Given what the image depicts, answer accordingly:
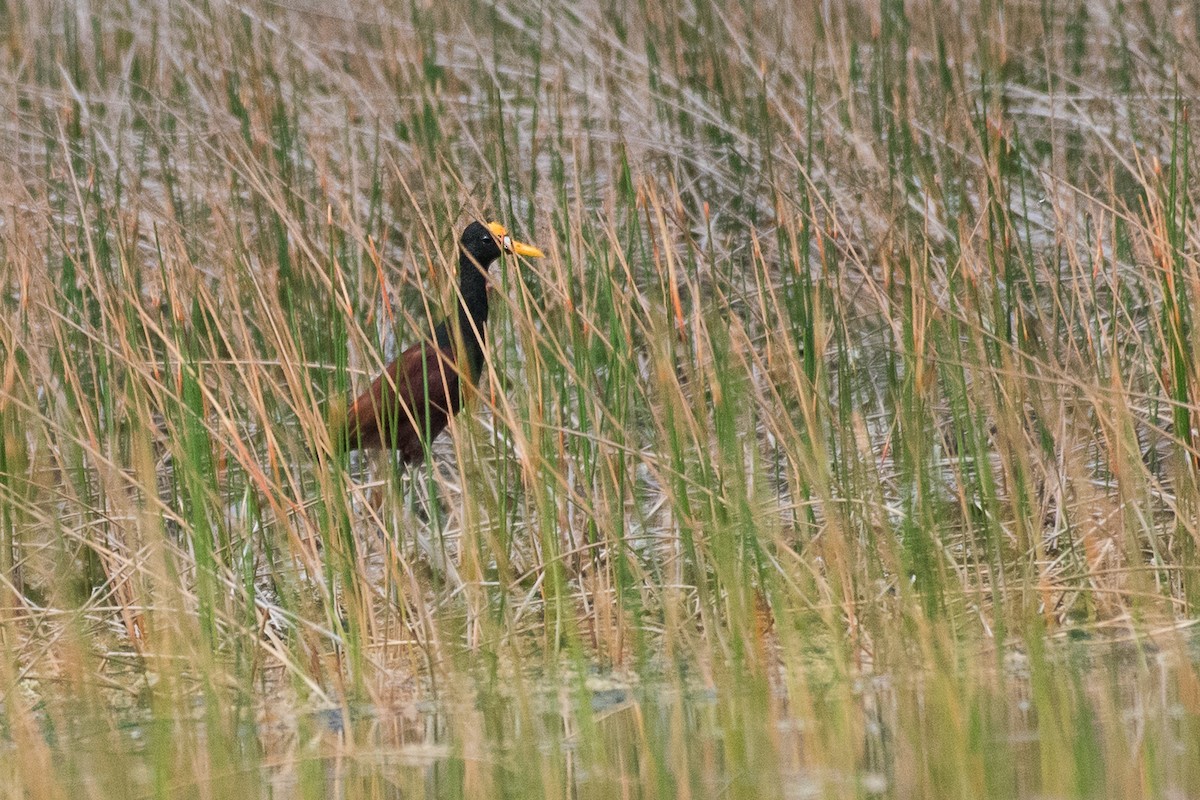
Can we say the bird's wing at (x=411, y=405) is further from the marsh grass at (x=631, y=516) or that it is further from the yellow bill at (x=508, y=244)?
the yellow bill at (x=508, y=244)

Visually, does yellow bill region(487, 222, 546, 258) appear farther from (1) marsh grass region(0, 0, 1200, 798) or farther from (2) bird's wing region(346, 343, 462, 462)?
(2) bird's wing region(346, 343, 462, 462)

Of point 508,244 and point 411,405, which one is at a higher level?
point 508,244

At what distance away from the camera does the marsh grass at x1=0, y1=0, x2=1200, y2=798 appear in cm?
204

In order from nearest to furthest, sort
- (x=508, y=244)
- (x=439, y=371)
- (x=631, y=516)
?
(x=631, y=516) < (x=508, y=244) < (x=439, y=371)

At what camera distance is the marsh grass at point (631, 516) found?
2041 mm

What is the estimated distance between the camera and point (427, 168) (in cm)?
405

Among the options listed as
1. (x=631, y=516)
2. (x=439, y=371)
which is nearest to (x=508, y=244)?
(x=439, y=371)

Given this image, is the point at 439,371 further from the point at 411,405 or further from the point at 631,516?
the point at 631,516

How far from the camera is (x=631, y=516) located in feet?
10.3

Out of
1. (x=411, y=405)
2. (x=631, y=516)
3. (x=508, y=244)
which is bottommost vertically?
(x=631, y=516)

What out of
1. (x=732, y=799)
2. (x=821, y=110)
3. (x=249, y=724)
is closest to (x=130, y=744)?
(x=249, y=724)

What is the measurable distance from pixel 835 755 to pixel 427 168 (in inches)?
96.5

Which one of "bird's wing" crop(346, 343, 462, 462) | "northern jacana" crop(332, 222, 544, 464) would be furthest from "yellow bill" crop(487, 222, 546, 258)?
"bird's wing" crop(346, 343, 462, 462)

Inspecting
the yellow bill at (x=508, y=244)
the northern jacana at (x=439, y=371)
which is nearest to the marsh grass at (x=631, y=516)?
the yellow bill at (x=508, y=244)
